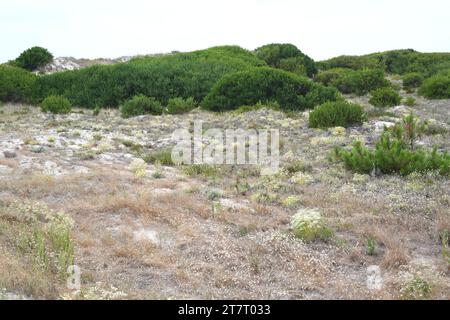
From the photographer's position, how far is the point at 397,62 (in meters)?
32.8

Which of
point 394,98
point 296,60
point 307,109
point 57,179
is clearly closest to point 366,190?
point 57,179

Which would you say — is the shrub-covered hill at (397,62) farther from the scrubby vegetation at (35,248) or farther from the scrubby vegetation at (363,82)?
the scrubby vegetation at (35,248)

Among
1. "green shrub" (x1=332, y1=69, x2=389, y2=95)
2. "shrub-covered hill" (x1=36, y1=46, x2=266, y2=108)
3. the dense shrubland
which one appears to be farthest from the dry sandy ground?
"green shrub" (x1=332, y1=69, x2=389, y2=95)

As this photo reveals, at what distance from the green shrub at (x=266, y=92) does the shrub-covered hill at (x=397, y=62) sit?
13.3 m

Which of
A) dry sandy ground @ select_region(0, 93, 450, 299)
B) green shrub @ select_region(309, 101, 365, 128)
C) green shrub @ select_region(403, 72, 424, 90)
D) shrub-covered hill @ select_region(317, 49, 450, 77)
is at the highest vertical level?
shrub-covered hill @ select_region(317, 49, 450, 77)

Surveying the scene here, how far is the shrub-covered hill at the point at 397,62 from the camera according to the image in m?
29.9

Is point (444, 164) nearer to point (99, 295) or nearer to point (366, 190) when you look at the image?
point (366, 190)

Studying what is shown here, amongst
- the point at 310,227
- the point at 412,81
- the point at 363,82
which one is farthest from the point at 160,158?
the point at 412,81

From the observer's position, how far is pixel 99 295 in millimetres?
4605

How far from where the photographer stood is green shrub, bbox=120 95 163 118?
16.9m

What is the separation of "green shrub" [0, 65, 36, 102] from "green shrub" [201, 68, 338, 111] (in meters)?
7.48

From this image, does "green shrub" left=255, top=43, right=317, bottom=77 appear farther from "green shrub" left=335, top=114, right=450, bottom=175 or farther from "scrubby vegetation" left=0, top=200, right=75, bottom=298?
"scrubby vegetation" left=0, top=200, right=75, bottom=298

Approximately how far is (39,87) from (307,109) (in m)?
11.0
